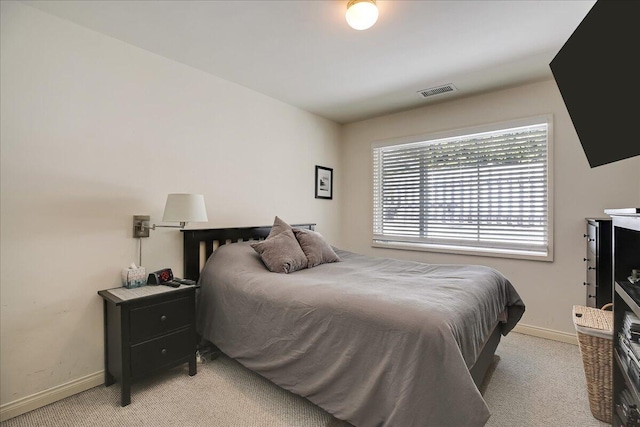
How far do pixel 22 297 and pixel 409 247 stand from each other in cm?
357

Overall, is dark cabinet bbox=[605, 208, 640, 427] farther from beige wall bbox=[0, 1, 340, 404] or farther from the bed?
beige wall bbox=[0, 1, 340, 404]

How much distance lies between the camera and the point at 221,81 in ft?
9.83

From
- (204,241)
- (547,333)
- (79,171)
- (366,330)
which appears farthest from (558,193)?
(79,171)

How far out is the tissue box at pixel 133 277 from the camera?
225cm

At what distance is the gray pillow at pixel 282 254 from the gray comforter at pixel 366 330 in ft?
0.30

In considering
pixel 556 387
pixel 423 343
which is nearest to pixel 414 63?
pixel 423 343

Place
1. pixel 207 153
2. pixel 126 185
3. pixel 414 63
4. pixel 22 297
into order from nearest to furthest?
pixel 22 297 < pixel 126 185 < pixel 414 63 < pixel 207 153

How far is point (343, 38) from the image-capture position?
229 centimetres

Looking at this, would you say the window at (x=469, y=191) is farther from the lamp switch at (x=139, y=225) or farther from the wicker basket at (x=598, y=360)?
the lamp switch at (x=139, y=225)

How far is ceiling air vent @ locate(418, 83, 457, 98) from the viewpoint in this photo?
317 cm

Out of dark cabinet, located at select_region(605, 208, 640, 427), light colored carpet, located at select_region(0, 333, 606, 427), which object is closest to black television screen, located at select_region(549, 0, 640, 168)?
dark cabinet, located at select_region(605, 208, 640, 427)

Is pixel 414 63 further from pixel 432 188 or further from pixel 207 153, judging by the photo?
pixel 207 153

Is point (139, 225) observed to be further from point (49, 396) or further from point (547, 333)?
point (547, 333)

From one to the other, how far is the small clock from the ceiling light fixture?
2194 millimetres
